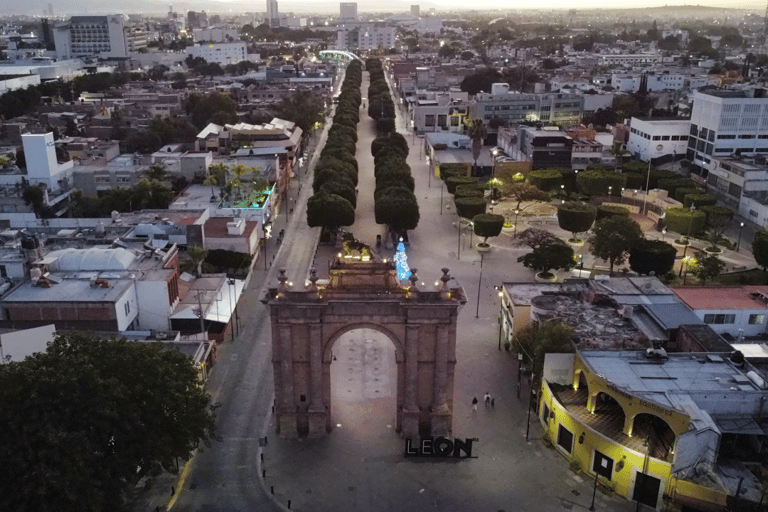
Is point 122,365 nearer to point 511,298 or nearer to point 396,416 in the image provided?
point 396,416

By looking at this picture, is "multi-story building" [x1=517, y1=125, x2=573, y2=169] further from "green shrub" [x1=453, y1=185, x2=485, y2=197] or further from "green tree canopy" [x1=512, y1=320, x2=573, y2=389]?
"green tree canopy" [x1=512, y1=320, x2=573, y2=389]

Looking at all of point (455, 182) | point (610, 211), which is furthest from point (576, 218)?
point (455, 182)

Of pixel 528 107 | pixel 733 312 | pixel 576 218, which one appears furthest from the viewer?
pixel 528 107

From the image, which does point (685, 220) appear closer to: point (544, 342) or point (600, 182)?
point (600, 182)

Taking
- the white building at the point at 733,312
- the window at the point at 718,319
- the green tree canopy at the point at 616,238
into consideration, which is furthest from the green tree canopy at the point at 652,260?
the window at the point at 718,319

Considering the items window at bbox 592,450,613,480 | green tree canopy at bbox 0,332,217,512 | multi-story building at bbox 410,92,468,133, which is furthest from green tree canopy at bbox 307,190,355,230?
multi-story building at bbox 410,92,468,133

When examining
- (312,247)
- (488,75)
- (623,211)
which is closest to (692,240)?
(623,211)
